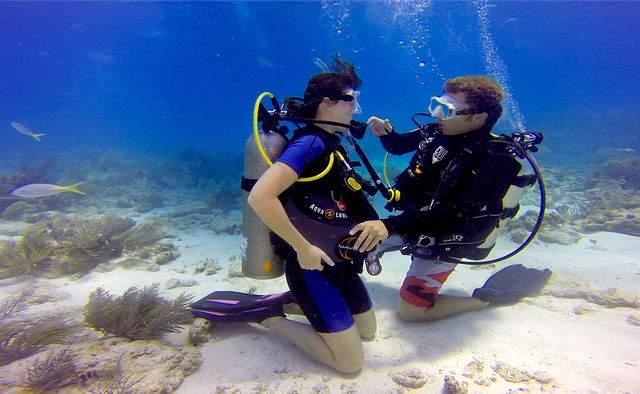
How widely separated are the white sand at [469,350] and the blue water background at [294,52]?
634 inches

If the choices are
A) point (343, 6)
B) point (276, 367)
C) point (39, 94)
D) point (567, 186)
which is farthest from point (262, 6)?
point (39, 94)

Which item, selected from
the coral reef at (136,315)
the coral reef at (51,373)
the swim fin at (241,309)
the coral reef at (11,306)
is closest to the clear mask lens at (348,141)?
the swim fin at (241,309)

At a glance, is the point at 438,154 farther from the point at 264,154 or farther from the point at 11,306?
the point at 11,306

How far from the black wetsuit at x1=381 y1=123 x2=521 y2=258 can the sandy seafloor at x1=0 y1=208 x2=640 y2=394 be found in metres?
1.05

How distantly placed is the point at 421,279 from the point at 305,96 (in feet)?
8.94

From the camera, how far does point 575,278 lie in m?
4.59

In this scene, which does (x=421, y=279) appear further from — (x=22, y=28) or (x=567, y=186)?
(x=22, y=28)

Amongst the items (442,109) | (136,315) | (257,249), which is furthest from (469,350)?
(136,315)

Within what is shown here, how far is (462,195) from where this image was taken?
323 cm

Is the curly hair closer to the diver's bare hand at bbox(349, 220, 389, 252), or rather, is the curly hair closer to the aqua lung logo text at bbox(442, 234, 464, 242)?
the aqua lung logo text at bbox(442, 234, 464, 242)

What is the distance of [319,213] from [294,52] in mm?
63266

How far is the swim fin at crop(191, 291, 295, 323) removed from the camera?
353 cm

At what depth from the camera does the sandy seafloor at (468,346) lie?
277 cm

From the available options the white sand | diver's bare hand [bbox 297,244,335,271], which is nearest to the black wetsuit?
diver's bare hand [bbox 297,244,335,271]
